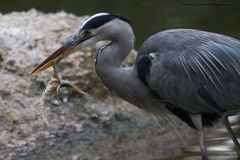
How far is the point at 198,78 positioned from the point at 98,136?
143 centimetres

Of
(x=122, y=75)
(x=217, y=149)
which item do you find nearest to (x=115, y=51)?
(x=122, y=75)

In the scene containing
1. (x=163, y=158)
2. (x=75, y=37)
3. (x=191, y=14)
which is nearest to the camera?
(x=75, y=37)

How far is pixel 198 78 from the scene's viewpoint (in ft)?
24.1

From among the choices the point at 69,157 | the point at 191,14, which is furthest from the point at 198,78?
the point at 191,14

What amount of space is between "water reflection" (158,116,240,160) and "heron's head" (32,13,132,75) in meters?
1.40

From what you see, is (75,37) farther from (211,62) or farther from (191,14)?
(191,14)

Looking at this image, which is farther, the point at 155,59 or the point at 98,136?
the point at 98,136

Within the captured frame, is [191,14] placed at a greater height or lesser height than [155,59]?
→ lesser

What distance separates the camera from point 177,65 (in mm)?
7297

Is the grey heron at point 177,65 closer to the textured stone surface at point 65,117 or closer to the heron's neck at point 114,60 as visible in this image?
the heron's neck at point 114,60

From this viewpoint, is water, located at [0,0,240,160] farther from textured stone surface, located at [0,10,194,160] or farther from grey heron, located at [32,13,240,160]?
grey heron, located at [32,13,240,160]

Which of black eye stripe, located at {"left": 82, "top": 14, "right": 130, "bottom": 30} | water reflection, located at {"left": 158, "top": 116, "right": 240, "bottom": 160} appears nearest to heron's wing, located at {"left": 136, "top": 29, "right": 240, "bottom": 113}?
black eye stripe, located at {"left": 82, "top": 14, "right": 130, "bottom": 30}

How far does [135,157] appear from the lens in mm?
7949

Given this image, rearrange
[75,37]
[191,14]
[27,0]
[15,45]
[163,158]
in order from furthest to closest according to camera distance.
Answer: [27,0]
[191,14]
[15,45]
[163,158]
[75,37]
